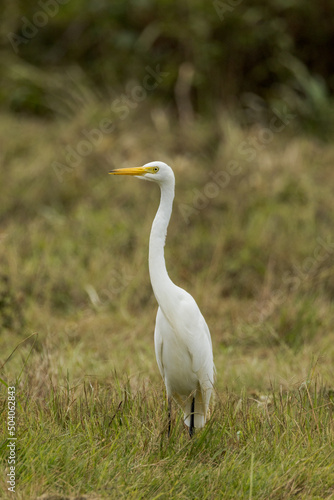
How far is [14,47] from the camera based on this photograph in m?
11.2

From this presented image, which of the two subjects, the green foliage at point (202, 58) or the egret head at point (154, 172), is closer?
the egret head at point (154, 172)

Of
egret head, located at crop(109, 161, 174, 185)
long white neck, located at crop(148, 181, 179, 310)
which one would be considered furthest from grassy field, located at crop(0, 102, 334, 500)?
egret head, located at crop(109, 161, 174, 185)

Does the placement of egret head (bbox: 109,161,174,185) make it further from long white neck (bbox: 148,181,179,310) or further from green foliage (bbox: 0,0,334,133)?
green foliage (bbox: 0,0,334,133)

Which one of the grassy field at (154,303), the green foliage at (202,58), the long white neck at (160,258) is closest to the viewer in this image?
the grassy field at (154,303)

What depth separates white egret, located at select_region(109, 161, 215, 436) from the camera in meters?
3.42

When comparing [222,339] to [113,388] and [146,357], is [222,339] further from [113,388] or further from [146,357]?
[113,388]

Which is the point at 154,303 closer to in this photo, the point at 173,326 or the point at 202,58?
the point at 173,326

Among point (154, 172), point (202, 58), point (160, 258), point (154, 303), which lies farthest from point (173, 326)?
point (202, 58)

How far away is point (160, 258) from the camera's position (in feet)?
11.2

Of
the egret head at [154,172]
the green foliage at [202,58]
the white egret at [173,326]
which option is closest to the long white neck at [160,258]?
the white egret at [173,326]

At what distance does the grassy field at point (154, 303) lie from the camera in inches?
115

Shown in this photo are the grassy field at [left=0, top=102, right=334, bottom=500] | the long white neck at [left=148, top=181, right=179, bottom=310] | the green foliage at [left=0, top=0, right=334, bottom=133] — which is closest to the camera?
the grassy field at [left=0, top=102, right=334, bottom=500]

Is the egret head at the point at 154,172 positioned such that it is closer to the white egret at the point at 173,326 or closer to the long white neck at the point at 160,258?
the white egret at the point at 173,326

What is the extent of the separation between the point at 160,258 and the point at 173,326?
0.37 metres
